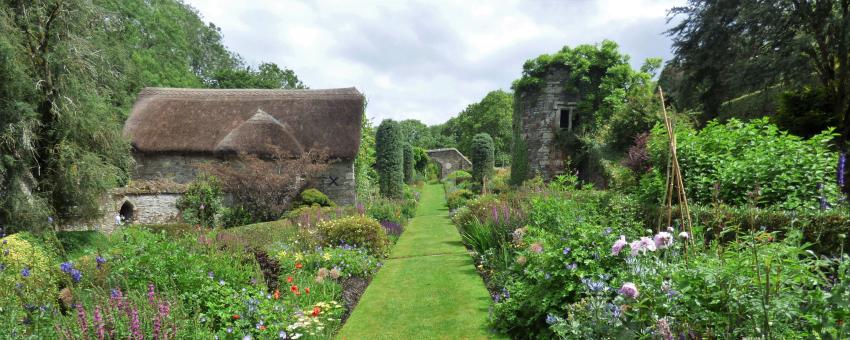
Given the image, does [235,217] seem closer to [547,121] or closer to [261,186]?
[261,186]

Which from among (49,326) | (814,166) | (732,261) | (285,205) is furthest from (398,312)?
(285,205)

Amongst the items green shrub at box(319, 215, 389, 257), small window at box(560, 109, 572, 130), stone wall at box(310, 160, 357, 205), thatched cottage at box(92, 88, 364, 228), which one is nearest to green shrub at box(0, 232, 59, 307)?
green shrub at box(319, 215, 389, 257)

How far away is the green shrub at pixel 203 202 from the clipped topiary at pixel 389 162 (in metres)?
7.30

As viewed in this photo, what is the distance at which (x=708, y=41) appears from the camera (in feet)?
44.7

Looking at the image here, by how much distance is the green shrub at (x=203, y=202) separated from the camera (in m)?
12.2

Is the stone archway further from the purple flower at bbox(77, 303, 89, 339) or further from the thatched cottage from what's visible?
the purple flower at bbox(77, 303, 89, 339)

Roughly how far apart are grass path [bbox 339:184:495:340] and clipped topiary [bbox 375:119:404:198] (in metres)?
9.49

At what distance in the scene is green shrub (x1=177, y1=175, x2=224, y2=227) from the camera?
1222 centimetres

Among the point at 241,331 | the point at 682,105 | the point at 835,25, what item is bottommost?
the point at 241,331

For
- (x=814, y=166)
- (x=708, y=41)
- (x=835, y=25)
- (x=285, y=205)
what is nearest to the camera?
(x=814, y=166)

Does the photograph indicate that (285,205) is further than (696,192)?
Yes

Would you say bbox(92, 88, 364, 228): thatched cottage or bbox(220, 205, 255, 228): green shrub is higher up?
bbox(92, 88, 364, 228): thatched cottage

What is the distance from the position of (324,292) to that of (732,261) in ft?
14.3

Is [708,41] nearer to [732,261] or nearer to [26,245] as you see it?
[732,261]
